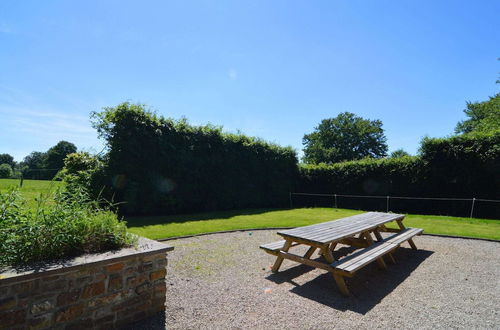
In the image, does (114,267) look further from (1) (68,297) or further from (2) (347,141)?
(2) (347,141)

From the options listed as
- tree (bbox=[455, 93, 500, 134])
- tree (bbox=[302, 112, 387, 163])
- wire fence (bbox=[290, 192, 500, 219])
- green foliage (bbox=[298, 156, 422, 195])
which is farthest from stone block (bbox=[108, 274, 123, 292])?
tree (bbox=[302, 112, 387, 163])

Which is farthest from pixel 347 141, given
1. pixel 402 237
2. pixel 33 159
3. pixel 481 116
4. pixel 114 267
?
pixel 33 159

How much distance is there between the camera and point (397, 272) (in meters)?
4.74

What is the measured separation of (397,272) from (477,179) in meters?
9.33

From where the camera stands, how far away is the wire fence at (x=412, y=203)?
35.7 feet

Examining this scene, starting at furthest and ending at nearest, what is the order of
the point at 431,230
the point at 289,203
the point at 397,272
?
the point at 289,203
the point at 431,230
the point at 397,272

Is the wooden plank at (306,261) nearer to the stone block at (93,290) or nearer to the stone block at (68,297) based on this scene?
the stone block at (93,290)

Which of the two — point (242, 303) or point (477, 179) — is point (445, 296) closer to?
point (242, 303)

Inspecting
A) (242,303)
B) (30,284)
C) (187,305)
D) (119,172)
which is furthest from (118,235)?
(119,172)

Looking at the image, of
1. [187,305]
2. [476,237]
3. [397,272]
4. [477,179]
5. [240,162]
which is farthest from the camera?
[240,162]

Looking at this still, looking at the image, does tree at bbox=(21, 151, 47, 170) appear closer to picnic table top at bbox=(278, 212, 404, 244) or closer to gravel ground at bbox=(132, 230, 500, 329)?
gravel ground at bbox=(132, 230, 500, 329)

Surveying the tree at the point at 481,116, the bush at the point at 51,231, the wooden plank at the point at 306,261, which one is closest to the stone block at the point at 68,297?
the bush at the point at 51,231

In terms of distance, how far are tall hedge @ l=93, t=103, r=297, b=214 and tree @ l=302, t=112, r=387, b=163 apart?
2592cm

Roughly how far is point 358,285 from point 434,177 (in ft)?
34.5
